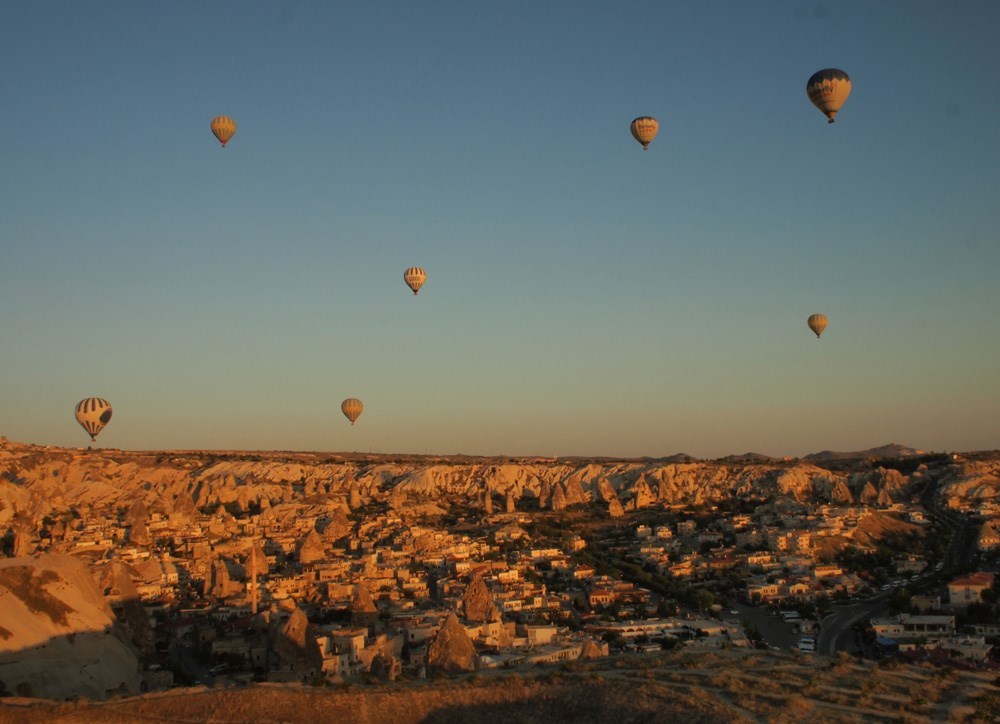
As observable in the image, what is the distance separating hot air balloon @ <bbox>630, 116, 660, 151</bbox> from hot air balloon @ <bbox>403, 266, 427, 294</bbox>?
1013 centimetres

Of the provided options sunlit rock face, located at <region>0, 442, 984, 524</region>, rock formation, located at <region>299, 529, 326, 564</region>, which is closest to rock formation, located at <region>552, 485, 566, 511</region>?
sunlit rock face, located at <region>0, 442, 984, 524</region>

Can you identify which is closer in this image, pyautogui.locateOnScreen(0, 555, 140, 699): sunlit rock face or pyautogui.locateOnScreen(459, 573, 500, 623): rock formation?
pyautogui.locateOnScreen(0, 555, 140, 699): sunlit rock face

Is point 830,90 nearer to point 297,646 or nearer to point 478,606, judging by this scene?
point 478,606

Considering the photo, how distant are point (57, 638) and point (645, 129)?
82.0ft

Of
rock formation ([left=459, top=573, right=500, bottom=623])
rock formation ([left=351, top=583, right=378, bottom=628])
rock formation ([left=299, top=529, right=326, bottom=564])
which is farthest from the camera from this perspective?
rock formation ([left=299, top=529, right=326, bottom=564])

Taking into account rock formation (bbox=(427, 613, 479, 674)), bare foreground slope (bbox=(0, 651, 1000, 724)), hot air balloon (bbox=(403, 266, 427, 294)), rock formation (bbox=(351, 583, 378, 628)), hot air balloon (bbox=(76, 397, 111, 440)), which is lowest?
rock formation (bbox=(351, 583, 378, 628))

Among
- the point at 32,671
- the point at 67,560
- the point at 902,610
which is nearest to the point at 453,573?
the point at 902,610

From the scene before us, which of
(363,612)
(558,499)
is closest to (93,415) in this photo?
(363,612)

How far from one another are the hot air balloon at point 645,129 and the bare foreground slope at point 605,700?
24.2 metres

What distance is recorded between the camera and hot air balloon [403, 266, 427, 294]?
4084cm

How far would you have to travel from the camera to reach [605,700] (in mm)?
13969

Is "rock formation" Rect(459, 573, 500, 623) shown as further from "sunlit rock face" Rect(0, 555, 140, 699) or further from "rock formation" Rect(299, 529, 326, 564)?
"rock formation" Rect(299, 529, 326, 564)

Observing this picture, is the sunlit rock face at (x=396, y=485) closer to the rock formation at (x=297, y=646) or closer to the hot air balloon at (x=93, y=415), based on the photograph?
the hot air balloon at (x=93, y=415)

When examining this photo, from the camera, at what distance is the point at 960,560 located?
150ft
